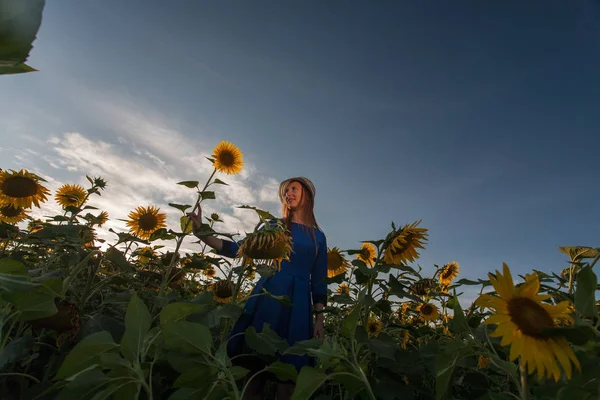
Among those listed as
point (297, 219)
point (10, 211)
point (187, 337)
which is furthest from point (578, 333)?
point (10, 211)

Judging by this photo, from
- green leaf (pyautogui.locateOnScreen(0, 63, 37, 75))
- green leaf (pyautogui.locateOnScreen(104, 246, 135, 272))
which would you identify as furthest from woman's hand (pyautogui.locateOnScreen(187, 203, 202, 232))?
green leaf (pyautogui.locateOnScreen(0, 63, 37, 75))

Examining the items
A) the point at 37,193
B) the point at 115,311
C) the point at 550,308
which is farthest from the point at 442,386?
the point at 37,193

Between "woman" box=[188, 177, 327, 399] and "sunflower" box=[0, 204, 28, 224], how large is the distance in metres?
1.87

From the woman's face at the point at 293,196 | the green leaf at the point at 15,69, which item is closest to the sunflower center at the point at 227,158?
the woman's face at the point at 293,196

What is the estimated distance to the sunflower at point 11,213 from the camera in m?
3.28

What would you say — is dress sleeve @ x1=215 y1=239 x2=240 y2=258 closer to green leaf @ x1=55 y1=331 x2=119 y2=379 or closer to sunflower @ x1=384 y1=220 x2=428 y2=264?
sunflower @ x1=384 y1=220 x2=428 y2=264

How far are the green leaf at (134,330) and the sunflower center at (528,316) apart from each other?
3.15 feet

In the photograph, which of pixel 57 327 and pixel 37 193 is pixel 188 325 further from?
pixel 37 193

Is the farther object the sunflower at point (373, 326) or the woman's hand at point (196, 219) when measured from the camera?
the sunflower at point (373, 326)

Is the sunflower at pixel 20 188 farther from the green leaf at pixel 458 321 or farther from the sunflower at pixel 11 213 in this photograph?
the green leaf at pixel 458 321

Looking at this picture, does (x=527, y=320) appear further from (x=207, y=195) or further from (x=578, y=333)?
(x=207, y=195)

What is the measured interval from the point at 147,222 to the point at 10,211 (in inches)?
46.2

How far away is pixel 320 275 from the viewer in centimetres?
346

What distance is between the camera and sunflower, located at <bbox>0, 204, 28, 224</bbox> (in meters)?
A: 3.28
